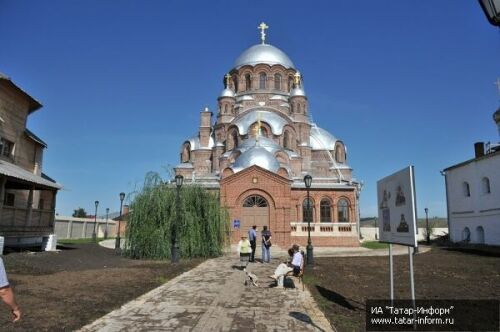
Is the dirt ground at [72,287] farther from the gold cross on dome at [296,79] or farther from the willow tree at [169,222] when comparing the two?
the gold cross on dome at [296,79]

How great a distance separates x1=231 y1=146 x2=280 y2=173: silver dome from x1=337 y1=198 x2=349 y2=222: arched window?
575 cm

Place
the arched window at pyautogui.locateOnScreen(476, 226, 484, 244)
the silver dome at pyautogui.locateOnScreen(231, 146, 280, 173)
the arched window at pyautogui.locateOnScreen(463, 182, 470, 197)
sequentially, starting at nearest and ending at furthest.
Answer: the arched window at pyautogui.locateOnScreen(476, 226, 484, 244)
the arched window at pyautogui.locateOnScreen(463, 182, 470, 197)
the silver dome at pyautogui.locateOnScreen(231, 146, 280, 173)

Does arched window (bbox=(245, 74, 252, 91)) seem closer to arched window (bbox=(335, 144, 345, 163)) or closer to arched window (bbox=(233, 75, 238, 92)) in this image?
arched window (bbox=(233, 75, 238, 92))

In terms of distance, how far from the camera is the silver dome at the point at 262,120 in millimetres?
38250

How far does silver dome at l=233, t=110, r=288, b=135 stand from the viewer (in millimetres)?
38250

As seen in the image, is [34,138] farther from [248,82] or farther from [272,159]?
[248,82]

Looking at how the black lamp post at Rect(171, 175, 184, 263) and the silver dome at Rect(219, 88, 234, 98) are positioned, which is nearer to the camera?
the black lamp post at Rect(171, 175, 184, 263)

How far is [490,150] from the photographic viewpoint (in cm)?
2967

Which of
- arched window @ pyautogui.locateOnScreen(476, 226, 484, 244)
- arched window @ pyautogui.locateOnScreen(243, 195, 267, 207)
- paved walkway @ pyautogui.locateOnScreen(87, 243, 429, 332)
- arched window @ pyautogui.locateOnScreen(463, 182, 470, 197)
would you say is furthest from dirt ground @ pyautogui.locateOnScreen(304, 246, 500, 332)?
arched window @ pyautogui.locateOnScreen(463, 182, 470, 197)

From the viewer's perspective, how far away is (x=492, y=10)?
109 inches

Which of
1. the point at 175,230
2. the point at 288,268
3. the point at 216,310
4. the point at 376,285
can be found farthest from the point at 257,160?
the point at 216,310

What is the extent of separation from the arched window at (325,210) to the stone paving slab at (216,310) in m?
20.9

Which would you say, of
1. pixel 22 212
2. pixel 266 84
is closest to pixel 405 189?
pixel 22 212

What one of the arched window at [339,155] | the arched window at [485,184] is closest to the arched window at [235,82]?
the arched window at [339,155]
